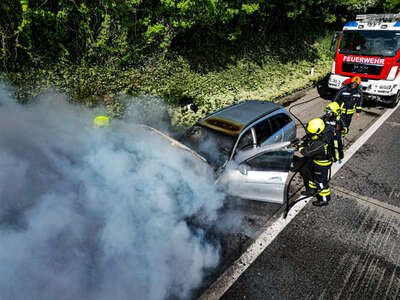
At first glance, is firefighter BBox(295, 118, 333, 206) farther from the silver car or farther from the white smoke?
the white smoke

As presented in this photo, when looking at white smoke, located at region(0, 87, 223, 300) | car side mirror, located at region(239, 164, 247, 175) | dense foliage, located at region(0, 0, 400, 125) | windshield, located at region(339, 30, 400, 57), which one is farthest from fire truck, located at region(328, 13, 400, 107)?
white smoke, located at region(0, 87, 223, 300)

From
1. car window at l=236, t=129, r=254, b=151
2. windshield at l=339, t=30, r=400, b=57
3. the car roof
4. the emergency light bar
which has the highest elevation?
the emergency light bar

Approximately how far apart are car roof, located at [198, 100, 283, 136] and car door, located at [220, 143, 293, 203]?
79cm

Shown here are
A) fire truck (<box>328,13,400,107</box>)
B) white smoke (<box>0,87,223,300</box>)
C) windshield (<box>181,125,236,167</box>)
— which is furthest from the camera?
fire truck (<box>328,13,400,107</box>)

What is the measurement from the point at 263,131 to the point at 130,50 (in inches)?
258

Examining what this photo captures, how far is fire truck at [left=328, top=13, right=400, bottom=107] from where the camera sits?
30.2 feet

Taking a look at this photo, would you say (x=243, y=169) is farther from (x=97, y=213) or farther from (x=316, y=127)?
(x=97, y=213)

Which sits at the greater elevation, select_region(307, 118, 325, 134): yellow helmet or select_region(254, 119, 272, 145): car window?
select_region(307, 118, 325, 134): yellow helmet

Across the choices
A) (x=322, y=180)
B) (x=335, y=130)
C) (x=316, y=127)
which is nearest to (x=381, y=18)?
(x=335, y=130)

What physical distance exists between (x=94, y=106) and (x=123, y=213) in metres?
5.38

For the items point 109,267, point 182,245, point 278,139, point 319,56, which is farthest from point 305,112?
point 319,56

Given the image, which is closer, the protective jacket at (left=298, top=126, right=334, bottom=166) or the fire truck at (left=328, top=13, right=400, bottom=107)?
the protective jacket at (left=298, top=126, right=334, bottom=166)

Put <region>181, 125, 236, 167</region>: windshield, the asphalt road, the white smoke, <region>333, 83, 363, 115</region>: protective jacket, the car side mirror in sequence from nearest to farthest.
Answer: the white smoke, the asphalt road, the car side mirror, <region>181, 125, 236, 167</region>: windshield, <region>333, 83, 363, 115</region>: protective jacket

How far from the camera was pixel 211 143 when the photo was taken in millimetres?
4805
